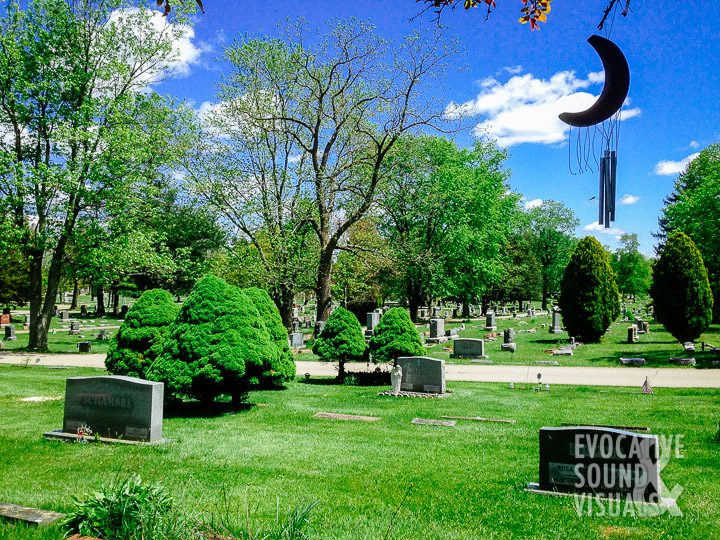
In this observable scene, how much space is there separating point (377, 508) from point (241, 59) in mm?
29720

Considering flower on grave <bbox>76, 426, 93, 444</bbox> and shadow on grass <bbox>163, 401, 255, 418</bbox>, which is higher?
flower on grave <bbox>76, 426, 93, 444</bbox>

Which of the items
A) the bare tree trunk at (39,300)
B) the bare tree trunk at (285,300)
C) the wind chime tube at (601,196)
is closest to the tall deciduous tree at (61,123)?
the bare tree trunk at (39,300)

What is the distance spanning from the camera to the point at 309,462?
331 inches

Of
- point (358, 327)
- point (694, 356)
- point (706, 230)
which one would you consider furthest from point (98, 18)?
point (706, 230)

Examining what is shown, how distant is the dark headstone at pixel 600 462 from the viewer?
6594 mm

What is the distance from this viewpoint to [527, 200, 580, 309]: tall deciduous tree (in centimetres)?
7862

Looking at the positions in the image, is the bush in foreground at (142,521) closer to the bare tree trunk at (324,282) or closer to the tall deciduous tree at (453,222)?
the bare tree trunk at (324,282)

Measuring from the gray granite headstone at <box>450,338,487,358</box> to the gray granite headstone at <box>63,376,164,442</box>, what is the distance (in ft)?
61.6

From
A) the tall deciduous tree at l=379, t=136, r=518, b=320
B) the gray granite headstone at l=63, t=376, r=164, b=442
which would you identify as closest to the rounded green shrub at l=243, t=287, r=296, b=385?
the gray granite headstone at l=63, t=376, r=164, b=442

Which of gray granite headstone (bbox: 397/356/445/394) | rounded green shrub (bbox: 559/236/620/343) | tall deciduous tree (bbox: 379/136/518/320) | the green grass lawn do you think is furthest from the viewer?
tall deciduous tree (bbox: 379/136/518/320)

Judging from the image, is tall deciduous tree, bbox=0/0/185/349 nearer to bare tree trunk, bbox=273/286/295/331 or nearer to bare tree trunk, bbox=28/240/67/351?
bare tree trunk, bbox=28/240/67/351

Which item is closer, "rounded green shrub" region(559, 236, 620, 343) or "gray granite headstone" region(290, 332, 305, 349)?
"gray granite headstone" region(290, 332, 305, 349)

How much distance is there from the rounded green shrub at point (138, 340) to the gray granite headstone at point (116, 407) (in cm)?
368

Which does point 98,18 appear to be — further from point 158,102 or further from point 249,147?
point 249,147
